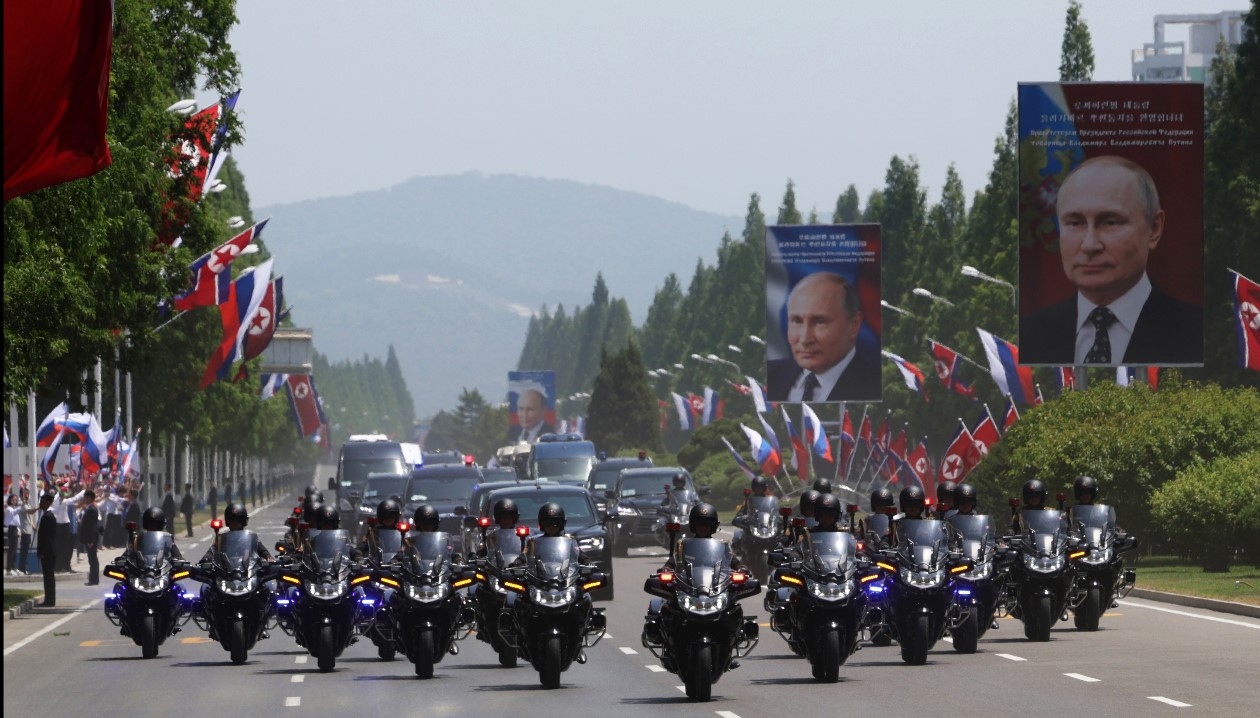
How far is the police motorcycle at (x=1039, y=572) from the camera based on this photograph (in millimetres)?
23500

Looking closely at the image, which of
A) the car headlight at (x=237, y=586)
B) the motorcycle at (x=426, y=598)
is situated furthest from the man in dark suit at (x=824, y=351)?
the motorcycle at (x=426, y=598)

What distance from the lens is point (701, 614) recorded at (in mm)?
18234

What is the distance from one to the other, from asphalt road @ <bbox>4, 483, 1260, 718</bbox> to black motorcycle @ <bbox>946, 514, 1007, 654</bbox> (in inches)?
10.3

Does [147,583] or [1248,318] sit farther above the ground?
[1248,318]

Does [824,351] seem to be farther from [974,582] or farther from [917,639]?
[917,639]

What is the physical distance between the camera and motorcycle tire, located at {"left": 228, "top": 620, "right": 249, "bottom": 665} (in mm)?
23172

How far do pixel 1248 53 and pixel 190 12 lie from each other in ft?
98.9

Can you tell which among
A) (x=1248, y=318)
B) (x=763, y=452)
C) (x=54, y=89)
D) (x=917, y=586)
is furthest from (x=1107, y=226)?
(x=54, y=89)

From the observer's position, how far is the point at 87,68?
11688mm

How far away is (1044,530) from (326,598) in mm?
7272

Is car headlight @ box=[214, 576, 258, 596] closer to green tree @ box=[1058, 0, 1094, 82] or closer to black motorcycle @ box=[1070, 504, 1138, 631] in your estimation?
black motorcycle @ box=[1070, 504, 1138, 631]

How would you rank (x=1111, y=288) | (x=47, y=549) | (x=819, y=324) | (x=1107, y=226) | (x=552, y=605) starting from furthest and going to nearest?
(x=819, y=324), (x=1111, y=288), (x=1107, y=226), (x=47, y=549), (x=552, y=605)

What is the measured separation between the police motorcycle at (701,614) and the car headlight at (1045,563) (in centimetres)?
562

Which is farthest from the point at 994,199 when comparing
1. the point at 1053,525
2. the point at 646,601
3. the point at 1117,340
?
the point at 1053,525
